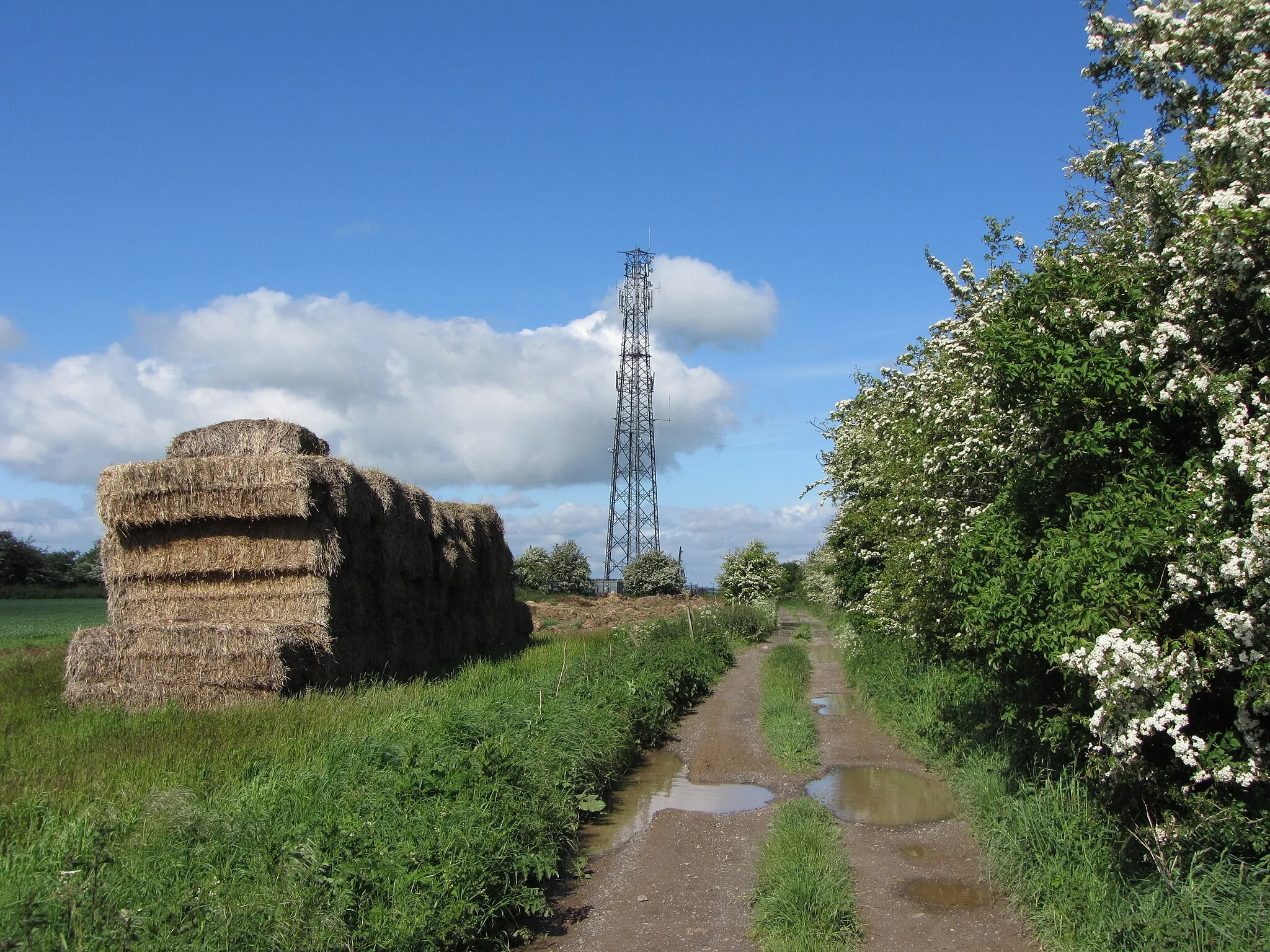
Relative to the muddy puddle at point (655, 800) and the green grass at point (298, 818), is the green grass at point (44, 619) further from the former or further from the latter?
the muddy puddle at point (655, 800)

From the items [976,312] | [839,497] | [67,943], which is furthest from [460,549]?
[67,943]

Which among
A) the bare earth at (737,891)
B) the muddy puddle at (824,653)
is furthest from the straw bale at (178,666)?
the muddy puddle at (824,653)

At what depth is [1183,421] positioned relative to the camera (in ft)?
20.6

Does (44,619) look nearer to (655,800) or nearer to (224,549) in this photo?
(224,549)

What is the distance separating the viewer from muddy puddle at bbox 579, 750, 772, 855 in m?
9.58

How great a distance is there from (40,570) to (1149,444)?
2302 inches

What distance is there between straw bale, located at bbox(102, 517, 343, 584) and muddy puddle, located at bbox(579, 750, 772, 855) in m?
5.72

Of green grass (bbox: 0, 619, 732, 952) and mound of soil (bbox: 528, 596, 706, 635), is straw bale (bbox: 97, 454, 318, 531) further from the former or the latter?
mound of soil (bbox: 528, 596, 706, 635)

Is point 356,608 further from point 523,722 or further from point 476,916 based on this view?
point 476,916

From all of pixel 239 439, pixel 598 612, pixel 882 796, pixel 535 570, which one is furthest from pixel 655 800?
pixel 535 570

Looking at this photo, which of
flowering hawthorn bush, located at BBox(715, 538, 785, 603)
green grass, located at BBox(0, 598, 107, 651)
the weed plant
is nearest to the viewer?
green grass, located at BBox(0, 598, 107, 651)

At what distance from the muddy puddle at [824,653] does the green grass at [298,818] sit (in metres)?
15.6

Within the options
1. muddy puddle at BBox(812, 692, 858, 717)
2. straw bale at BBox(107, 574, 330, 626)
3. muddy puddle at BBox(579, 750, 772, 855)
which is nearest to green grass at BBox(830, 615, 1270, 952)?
muddy puddle at BBox(579, 750, 772, 855)

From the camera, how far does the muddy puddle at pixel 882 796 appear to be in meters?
10.0
